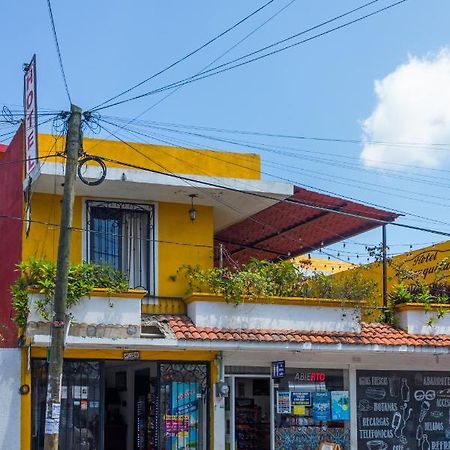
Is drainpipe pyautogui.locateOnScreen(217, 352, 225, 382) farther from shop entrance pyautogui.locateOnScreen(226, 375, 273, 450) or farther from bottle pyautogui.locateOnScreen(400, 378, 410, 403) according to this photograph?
bottle pyautogui.locateOnScreen(400, 378, 410, 403)

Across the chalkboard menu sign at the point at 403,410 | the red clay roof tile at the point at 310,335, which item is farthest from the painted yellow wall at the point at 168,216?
the chalkboard menu sign at the point at 403,410

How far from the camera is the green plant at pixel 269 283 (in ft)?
53.9

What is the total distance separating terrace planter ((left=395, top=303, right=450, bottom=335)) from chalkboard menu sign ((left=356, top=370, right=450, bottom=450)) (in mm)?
1150

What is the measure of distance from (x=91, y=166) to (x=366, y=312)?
6.57m

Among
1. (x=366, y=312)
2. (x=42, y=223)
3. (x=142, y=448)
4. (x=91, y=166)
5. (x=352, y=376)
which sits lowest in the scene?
(x=142, y=448)

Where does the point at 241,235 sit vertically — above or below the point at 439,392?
above

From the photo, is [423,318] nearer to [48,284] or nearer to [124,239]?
[124,239]

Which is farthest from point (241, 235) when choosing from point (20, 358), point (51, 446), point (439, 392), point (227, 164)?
point (51, 446)

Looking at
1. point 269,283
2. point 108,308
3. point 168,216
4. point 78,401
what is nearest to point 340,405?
point 269,283

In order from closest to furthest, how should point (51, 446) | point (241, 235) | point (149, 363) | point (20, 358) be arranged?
point (51, 446), point (20, 358), point (149, 363), point (241, 235)

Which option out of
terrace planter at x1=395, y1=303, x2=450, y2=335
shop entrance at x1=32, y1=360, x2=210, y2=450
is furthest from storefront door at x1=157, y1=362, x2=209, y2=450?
terrace planter at x1=395, y1=303, x2=450, y2=335

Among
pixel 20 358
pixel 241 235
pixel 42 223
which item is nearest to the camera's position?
pixel 20 358

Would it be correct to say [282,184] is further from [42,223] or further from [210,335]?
[42,223]

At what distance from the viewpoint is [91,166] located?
15898 millimetres
